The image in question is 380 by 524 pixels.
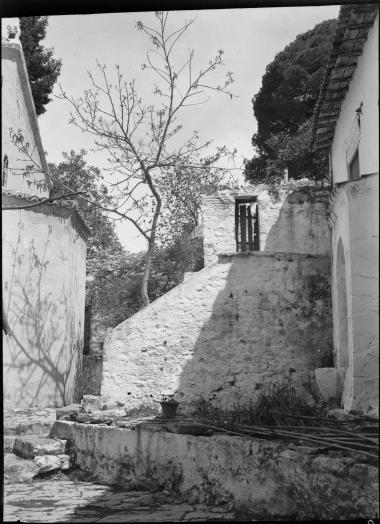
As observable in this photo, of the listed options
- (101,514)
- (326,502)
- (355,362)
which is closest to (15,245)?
(101,514)

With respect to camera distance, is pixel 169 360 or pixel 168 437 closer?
pixel 168 437

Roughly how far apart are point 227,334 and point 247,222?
128 inches

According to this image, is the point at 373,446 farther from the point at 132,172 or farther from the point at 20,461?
the point at 132,172

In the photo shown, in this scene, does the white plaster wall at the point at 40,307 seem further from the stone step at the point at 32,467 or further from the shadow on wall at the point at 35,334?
the stone step at the point at 32,467

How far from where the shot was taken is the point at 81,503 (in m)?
5.31

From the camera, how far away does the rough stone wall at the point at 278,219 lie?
9234 millimetres

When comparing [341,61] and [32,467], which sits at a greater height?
[341,61]

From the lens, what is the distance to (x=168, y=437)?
5.58 meters

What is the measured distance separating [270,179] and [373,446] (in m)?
6.93

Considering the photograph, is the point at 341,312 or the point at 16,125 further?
the point at 16,125

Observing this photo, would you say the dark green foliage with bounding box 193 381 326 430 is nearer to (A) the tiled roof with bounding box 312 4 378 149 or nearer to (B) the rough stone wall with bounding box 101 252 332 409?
(B) the rough stone wall with bounding box 101 252 332 409

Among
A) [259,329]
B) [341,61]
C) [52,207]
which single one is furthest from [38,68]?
[341,61]

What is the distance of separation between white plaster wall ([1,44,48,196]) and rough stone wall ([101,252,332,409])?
9.66 ft

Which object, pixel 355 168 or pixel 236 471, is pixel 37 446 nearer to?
pixel 236 471
